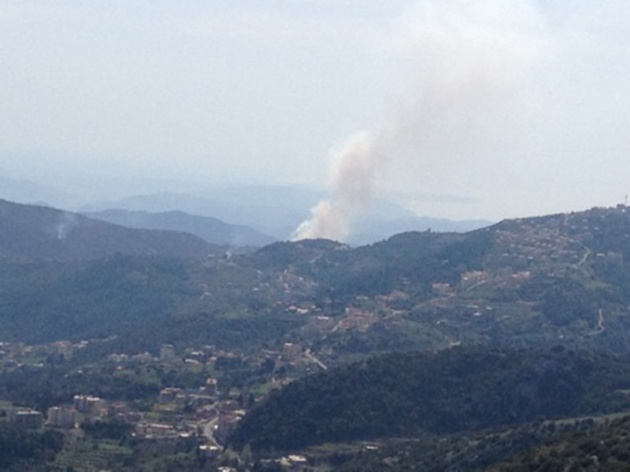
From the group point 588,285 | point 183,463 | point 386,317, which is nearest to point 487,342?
point 386,317

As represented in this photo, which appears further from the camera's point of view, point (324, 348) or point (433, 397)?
point (324, 348)

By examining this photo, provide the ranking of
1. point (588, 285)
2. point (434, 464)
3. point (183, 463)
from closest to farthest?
point (434, 464) < point (183, 463) < point (588, 285)

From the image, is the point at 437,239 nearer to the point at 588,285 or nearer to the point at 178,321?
the point at 588,285

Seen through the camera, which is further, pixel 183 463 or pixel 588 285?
pixel 588 285

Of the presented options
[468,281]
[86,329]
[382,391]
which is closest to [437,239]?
[468,281]

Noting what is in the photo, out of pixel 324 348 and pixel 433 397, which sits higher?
pixel 324 348

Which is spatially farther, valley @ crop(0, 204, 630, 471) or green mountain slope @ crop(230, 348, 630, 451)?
green mountain slope @ crop(230, 348, 630, 451)

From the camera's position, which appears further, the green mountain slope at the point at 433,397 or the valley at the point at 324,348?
the green mountain slope at the point at 433,397

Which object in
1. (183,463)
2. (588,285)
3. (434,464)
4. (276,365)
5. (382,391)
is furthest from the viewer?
(588,285)

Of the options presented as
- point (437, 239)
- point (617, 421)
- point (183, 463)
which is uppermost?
point (437, 239)

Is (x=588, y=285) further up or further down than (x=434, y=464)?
further up

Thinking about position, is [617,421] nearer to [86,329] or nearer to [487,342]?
[487,342]
